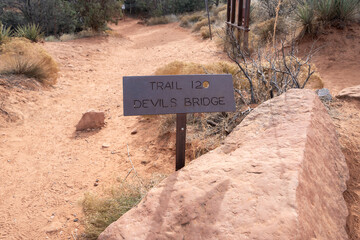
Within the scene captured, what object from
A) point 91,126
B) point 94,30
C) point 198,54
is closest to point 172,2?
point 94,30

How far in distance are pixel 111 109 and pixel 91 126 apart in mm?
771

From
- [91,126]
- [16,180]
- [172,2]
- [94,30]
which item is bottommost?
[16,180]

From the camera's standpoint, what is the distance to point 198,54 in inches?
334

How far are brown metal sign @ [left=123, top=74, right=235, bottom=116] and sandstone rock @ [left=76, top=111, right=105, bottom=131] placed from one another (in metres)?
2.30

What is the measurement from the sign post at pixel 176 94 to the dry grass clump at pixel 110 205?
0.75 metres

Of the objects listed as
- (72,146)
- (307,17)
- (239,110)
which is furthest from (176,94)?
(307,17)

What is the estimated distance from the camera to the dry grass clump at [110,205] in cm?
212

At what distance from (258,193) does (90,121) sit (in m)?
3.20

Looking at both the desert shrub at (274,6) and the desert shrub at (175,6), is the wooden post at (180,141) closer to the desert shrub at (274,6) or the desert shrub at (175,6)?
the desert shrub at (274,6)

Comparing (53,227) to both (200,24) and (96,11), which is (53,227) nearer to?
(96,11)

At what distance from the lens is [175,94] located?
6.77 feet

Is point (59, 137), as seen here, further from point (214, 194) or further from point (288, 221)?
point (288, 221)

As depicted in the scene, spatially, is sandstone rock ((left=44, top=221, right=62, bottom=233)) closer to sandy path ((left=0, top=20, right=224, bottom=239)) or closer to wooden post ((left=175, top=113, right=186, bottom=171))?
sandy path ((left=0, top=20, right=224, bottom=239))

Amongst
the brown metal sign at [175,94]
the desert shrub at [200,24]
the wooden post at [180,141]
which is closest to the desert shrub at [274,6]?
the desert shrub at [200,24]
